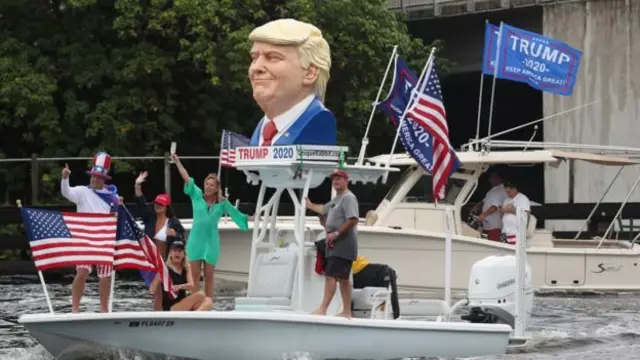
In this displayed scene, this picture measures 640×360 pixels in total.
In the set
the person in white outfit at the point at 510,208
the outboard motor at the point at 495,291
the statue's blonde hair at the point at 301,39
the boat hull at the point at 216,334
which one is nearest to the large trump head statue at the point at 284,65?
the statue's blonde hair at the point at 301,39

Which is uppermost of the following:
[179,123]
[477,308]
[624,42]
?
[624,42]

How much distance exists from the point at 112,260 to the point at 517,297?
4319 mm

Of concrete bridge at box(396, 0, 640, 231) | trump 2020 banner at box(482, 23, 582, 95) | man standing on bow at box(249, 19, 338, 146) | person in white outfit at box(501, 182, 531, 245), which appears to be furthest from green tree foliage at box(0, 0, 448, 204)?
man standing on bow at box(249, 19, 338, 146)

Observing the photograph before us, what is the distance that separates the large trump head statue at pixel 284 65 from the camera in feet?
48.5

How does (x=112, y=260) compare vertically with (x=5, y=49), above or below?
below

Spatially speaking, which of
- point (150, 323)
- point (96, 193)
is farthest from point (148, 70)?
point (150, 323)

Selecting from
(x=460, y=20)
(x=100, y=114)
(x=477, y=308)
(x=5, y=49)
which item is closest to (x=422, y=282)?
(x=477, y=308)

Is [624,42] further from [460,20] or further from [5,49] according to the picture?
[5,49]

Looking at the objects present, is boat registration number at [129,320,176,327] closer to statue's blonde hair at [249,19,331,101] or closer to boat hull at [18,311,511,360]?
boat hull at [18,311,511,360]

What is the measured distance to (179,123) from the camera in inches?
1265

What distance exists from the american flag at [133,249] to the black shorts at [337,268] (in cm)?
165

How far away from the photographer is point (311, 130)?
1471cm

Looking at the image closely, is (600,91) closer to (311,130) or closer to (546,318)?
(546,318)

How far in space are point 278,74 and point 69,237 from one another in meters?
2.72
